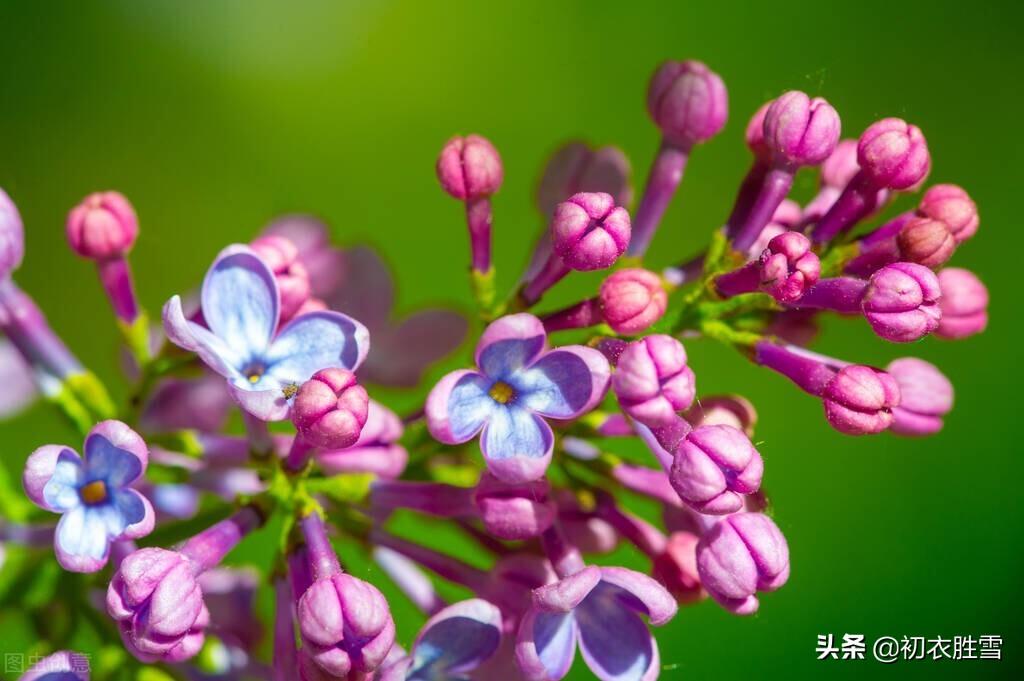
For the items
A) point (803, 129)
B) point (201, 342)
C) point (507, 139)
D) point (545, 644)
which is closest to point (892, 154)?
point (803, 129)

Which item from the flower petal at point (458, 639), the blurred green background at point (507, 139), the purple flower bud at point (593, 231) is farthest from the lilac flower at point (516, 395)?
the blurred green background at point (507, 139)

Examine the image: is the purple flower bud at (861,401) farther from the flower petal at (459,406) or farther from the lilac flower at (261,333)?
the lilac flower at (261,333)

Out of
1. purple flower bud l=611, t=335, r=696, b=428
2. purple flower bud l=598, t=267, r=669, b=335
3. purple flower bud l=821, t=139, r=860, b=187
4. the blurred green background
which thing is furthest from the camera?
the blurred green background

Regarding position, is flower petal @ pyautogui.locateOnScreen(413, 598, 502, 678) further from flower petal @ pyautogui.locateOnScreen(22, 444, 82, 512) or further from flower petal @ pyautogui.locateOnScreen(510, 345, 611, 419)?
flower petal @ pyautogui.locateOnScreen(22, 444, 82, 512)

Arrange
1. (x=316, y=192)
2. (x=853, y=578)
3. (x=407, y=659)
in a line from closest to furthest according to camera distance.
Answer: (x=407, y=659) < (x=853, y=578) < (x=316, y=192)

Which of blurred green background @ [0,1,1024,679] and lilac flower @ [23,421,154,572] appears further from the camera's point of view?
blurred green background @ [0,1,1024,679]

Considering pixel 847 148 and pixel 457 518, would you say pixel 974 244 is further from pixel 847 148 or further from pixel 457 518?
pixel 457 518

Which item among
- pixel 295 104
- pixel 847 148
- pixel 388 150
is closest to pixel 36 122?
pixel 295 104

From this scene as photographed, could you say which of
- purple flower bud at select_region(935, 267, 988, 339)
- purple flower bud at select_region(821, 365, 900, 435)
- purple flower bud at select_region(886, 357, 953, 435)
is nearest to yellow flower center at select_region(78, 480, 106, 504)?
purple flower bud at select_region(821, 365, 900, 435)
